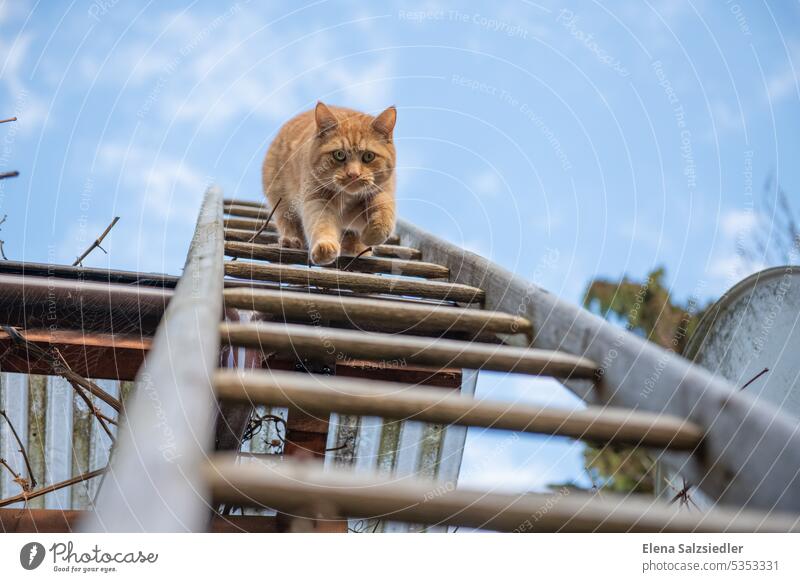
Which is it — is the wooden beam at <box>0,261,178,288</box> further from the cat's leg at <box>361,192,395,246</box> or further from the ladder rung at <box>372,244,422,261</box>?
the ladder rung at <box>372,244,422,261</box>

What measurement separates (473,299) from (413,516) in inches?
43.6

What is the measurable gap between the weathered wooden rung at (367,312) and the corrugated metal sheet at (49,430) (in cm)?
133

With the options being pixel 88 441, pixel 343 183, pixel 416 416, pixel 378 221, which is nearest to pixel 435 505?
pixel 416 416

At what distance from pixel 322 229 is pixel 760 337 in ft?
4.16

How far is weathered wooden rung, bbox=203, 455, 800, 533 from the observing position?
2.22 feet

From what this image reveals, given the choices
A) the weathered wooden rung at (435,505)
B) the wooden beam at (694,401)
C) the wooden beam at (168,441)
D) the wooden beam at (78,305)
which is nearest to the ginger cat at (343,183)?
the wooden beam at (78,305)

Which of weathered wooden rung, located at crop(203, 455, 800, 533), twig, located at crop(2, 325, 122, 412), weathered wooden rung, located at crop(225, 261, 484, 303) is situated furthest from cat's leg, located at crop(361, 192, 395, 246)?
weathered wooden rung, located at crop(203, 455, 800, 533)

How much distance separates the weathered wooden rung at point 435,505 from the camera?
2.22 ft

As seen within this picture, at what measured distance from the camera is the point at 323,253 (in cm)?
188

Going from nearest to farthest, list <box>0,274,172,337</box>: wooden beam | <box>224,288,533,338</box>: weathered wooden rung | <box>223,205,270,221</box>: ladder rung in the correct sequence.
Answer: <box>224,288,533,338</box>: weathered wooden rung
<box>0,274,172,337</box>: wooden beam
<box>223,205,270,221</box>: ladder rung
